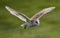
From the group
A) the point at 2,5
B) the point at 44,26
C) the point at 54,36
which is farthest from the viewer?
the point at 2,5

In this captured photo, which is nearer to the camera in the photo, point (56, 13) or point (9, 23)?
point (9, 23)

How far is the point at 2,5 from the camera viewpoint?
6.42 meters

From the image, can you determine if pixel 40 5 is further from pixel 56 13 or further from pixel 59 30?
pixel 59 30

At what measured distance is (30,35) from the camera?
15.9ft

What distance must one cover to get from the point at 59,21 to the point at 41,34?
2.55 ft

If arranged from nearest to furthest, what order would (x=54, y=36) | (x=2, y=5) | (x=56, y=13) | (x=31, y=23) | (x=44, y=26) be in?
(x=31, y=23)
(x=54, y=36)
(x=44, y=26)
(x=56, y=13)
(x=2, y=5)

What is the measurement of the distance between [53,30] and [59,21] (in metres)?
0.51

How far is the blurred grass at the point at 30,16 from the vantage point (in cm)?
487

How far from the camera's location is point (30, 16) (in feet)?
18.6

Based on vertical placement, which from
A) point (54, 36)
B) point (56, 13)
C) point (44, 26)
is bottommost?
point (54, 36)

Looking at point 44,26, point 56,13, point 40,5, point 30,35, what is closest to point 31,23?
point 30,35

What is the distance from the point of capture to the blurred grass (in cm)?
487

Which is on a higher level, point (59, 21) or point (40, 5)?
point (40, 5)

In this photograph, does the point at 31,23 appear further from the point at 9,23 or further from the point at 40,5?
the point at 40,5
